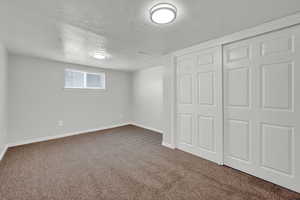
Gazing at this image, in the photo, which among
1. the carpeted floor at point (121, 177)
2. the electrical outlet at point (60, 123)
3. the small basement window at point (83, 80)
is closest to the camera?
the carpeted floor at point (121, 177)

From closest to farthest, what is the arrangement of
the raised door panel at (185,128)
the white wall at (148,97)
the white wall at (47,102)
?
the raised door panel at (185,128), the white wall at (47,102), the white wall at (148,97)

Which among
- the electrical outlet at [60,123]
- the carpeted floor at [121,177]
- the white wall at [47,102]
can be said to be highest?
the white wall at [47,102]

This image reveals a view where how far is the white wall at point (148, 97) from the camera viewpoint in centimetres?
446

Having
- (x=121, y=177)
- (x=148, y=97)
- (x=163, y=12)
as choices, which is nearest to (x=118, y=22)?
(x=163, y=12)

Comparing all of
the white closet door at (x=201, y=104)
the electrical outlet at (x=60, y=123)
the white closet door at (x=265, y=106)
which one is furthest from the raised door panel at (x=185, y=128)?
the electrical outlet at (x=60, y=123)

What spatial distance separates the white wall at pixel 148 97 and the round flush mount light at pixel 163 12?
9.14 feet

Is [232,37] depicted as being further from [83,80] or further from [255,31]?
[83,80]

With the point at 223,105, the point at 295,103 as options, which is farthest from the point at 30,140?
the point at 295,103

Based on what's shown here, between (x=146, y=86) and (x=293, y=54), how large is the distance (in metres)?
3.85

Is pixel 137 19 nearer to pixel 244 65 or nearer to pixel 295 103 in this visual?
pixel 244 65

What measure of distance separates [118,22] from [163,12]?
0.65 metres

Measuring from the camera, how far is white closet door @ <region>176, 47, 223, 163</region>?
2285mm

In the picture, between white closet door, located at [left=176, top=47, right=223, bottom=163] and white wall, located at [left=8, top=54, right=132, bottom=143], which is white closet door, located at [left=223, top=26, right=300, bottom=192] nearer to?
white closet door, located at [left=176, top=47, right=223, bottom=163]

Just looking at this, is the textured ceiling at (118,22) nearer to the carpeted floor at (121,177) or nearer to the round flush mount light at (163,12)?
the round flush mount light at (163,12)
